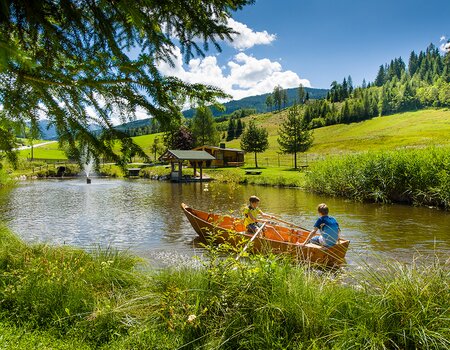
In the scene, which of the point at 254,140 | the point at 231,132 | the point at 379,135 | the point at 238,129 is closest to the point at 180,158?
the point at 254,140

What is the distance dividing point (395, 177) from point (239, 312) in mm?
21349

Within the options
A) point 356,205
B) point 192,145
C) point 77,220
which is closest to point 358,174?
point 356,205

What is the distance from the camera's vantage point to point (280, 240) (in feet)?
38.6

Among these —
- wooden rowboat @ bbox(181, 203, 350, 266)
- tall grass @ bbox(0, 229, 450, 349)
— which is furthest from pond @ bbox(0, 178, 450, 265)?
tall grass @ bbox(0, 229, 450, 349)

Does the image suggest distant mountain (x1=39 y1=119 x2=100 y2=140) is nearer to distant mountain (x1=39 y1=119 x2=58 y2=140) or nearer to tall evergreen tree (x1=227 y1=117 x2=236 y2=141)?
distant mountain (x1=39 y1=119 x2=58 y2=140)

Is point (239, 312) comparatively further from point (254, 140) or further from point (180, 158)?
point (254, 140)

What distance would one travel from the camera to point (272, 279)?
434 centimetres

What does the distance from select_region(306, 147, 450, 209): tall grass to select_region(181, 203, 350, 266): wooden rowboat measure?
12470 millimetres

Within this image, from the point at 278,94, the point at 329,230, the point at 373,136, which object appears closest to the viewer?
the point at 329,230

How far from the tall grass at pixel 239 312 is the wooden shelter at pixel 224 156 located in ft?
199

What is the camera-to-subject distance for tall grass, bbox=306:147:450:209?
20.1 m

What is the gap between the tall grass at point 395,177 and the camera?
65.9 feet

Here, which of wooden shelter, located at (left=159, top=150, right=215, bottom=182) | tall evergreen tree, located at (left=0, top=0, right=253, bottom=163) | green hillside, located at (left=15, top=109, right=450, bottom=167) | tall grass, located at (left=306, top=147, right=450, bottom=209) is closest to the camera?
tall evergreen tree, located at (left=0, top=0, right=253, bottom=163)

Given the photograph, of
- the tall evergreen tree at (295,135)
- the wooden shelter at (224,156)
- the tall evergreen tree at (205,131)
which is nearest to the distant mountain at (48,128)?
the tall evergreen tree at (295,135)
